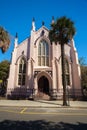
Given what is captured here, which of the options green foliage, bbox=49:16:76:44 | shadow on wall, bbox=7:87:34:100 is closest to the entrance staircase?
shadow on wall, bbox=7:87:34:100

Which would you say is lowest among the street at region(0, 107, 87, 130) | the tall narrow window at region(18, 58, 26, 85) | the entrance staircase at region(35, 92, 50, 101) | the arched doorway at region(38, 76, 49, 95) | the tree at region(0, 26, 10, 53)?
the street at region(0, 107, 87, 130)

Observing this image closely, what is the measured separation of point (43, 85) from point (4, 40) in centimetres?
1135

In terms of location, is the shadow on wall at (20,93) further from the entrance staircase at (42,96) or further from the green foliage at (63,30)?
the green foliage at (63,30)

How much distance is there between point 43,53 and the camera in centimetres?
2753

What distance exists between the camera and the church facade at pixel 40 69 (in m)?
24.8

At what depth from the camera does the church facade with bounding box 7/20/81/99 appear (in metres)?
24.8

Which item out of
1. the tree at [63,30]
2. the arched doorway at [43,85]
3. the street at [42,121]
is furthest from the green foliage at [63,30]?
the street at [42,121]

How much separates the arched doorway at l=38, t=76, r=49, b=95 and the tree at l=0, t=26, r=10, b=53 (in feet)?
31.4

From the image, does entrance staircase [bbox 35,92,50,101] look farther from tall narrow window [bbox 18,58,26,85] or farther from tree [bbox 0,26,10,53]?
tree [bbox 0,26,10,53]

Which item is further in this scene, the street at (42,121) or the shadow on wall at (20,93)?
the shadow on wall at (20,93)

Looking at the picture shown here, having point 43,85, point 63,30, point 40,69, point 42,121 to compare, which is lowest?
point 42,121

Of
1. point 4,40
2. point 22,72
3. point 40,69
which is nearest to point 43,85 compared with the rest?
point 40,69

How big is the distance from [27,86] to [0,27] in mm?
10762

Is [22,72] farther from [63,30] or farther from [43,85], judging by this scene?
[63,30]
